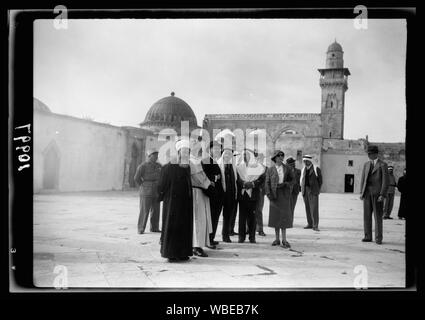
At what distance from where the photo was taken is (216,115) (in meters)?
42.2

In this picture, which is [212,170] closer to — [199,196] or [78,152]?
[199,196]

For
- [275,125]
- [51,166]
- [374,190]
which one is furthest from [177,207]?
[275,125]

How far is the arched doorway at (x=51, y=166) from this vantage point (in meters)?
18.4

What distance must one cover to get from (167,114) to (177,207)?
28857mm

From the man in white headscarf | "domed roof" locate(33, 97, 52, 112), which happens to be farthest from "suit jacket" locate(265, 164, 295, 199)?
"domed roof" locate(33, 97, 52, 112)

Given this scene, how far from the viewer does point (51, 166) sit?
18.6 m

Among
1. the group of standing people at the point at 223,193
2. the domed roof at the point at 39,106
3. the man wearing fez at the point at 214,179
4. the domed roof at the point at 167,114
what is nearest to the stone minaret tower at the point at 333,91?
the domed roof at the point at 167,114

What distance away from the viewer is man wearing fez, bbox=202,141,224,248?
6.44 metres

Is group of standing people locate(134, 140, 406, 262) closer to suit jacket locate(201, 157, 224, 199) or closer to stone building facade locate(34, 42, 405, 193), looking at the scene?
suit jacket locate(201, 157, 224, 199)
